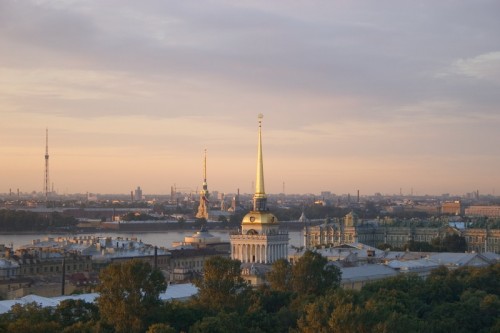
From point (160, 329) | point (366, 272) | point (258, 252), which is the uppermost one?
point (258, 252)

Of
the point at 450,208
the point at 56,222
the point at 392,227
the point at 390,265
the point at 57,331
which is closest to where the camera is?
the point at 57,331

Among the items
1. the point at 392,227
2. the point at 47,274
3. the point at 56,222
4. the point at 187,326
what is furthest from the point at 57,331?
the point at 56,222

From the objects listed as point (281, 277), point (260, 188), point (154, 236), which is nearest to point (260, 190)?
point (260, 188)

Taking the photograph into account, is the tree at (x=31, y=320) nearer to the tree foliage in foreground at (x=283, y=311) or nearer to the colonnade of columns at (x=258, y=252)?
the tree foliage in foreground at (x=283, y=311)

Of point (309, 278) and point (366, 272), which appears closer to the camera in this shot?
point (309, 278)

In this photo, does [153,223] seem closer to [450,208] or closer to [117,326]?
[450,208]

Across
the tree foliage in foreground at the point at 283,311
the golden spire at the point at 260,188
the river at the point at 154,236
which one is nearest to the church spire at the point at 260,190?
the golden spire at the point at 260,188

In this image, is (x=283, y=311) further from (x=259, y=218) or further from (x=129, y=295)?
(x=259, y=218)
